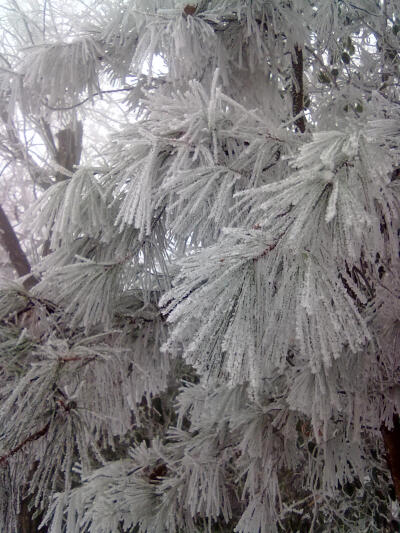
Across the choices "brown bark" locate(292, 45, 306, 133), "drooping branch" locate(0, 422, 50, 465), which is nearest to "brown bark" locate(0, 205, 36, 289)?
"brown bark" locate(292, 45, 306, 133)

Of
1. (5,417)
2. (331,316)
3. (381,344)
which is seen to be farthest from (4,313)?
(381,344)

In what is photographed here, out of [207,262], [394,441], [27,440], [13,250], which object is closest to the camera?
[207,262]

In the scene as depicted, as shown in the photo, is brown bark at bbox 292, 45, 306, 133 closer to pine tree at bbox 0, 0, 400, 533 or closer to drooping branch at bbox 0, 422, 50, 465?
pine tree at bbox 0, 0, 400, 533

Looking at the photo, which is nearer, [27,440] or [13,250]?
[27,440]

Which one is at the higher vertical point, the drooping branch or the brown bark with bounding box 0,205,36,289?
the brown bark with bounding box 0,205,36,289

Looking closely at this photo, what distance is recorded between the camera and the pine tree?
873 mm

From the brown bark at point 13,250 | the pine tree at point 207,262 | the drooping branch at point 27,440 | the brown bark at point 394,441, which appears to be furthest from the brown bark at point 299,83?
the brown bark at point 13,250

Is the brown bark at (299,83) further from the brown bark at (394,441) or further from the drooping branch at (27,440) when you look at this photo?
the drooping branch at (27,440)

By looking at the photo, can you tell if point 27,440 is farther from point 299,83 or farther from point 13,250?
point 13,250

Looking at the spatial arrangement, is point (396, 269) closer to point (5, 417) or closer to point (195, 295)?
point (195, 295)

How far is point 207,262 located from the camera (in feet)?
2.82

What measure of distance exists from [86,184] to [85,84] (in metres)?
0.79

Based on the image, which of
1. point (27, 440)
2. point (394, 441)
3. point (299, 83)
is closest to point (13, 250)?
point (299, 83)

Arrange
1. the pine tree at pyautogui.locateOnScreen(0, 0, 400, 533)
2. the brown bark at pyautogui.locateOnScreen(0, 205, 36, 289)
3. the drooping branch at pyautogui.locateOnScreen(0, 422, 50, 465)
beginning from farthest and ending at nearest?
the brown bark at pyautogui.locateOnScreen(0, 205, 36, 289) → the drooping branch at pyautogui.locateOnScreen(0, 422, 50, 465) → the pine tree at pyautogui.locateOnScreen(0, 0, 400, 533)
